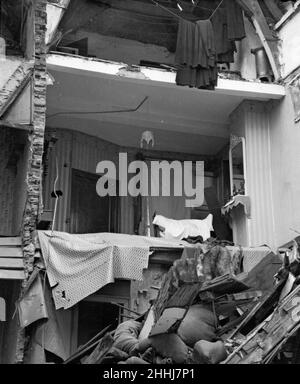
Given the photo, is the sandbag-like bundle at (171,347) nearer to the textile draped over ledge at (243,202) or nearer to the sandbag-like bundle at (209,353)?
the sandbag-like bundle at (209,353)

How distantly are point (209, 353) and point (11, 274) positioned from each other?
4.00 metres

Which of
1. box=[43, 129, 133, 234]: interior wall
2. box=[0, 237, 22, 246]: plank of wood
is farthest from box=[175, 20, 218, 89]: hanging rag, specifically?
box=[0, 237, 22, 246]: plank of wood

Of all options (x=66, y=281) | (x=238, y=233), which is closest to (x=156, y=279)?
(x=66, y=281)

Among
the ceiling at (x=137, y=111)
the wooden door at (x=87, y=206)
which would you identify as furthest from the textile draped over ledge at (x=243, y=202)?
the wooden door at (x=87, y=206)

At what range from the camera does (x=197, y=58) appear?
41.6ft

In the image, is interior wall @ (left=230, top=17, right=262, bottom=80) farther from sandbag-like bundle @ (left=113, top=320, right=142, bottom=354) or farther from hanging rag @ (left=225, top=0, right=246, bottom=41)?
sandbag-like bundle @ (left=113, top=320, right=142, bottom=354)

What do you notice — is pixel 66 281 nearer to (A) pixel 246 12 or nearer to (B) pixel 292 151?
(B) pixel 292 151

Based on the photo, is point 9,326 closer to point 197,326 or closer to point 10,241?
point 10,241

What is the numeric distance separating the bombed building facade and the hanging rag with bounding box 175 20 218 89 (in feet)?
0.10

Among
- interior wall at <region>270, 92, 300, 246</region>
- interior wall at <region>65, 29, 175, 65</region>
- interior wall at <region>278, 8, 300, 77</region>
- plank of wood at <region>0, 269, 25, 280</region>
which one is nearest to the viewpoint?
plank of wood at <region>0, 269, 25, 280</region>

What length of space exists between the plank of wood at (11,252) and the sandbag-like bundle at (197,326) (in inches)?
130

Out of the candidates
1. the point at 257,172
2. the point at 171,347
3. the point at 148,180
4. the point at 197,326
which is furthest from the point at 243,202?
the point at 171,347

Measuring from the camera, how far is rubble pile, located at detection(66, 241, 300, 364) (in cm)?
801
